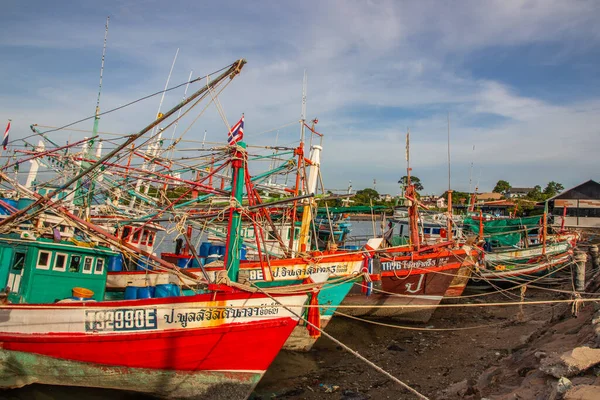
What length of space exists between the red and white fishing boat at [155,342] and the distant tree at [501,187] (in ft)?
304

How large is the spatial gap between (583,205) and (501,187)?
44.9 metres

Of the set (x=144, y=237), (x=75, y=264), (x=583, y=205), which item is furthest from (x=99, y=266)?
(x=583, y=205)

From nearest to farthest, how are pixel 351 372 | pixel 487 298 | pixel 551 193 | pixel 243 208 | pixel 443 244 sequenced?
pixel 243 208 < pixel 351 372 < pixel 443 244 < pixel 487 298 < pixel 551 193

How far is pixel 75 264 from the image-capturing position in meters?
10.4

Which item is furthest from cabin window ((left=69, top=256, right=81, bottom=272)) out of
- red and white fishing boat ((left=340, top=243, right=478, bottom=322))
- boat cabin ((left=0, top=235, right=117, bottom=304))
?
red and white fishing boat ((left=340, top=243, right=478, bottom=322))

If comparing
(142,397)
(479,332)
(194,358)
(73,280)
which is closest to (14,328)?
(73,280)

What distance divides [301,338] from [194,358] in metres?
4.77

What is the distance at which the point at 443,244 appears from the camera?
17.3 metres

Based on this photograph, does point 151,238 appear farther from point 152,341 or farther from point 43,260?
point 152,341

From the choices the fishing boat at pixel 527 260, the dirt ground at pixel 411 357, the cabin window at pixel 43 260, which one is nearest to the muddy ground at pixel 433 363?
the dirt ground at pixel 411 357

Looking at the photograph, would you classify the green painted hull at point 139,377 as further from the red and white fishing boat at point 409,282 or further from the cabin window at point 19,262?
the red and white fishing boat at point 409,282

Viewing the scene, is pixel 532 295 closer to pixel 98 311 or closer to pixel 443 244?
pixel 443 244

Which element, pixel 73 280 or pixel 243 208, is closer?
pixel 243 208

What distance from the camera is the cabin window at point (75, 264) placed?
33.9 ft
